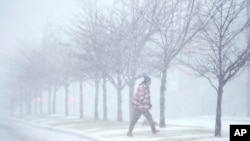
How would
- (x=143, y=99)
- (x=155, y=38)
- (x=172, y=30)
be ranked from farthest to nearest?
(x=155, y=38) → (x=172, y=30) → (x=143, y=99)

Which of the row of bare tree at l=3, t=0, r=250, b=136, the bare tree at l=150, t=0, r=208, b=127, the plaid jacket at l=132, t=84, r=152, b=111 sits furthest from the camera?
the bare tree at l=150, t=0, r=208, b=127

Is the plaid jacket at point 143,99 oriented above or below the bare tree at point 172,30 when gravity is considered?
below

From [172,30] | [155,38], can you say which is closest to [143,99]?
[172,30]

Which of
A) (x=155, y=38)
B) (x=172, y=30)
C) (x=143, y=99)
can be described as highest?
(x=172, y=30)

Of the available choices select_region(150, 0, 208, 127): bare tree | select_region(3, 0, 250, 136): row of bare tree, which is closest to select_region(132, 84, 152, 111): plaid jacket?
select_region(3, 0, 250, 136): row of bare tree

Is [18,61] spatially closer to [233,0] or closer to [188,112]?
[188,112]

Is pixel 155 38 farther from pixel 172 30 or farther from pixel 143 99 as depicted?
pixel 143 99

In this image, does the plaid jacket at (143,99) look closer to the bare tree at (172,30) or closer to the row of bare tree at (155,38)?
the row of bare tree at (155,38)

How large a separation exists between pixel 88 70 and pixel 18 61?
24.4 meters

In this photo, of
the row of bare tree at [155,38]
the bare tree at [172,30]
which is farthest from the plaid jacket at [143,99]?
the bare tree at [172,30]

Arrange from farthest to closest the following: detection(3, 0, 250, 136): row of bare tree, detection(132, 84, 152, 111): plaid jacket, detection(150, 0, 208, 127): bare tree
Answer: detection(150, 0, 208, 127): bare tree → detection(3, 0, 250, 136): row of bare tree → detection(132, 84, 152, 111): plaid jacket

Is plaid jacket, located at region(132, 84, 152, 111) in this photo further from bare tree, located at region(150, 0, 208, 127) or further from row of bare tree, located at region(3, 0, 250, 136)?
bare tree, located at region(150, 0, 208, 127)

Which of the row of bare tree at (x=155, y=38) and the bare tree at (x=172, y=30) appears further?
the bare tree at (x=172, y=30)

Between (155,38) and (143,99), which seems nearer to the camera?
(143,99)
